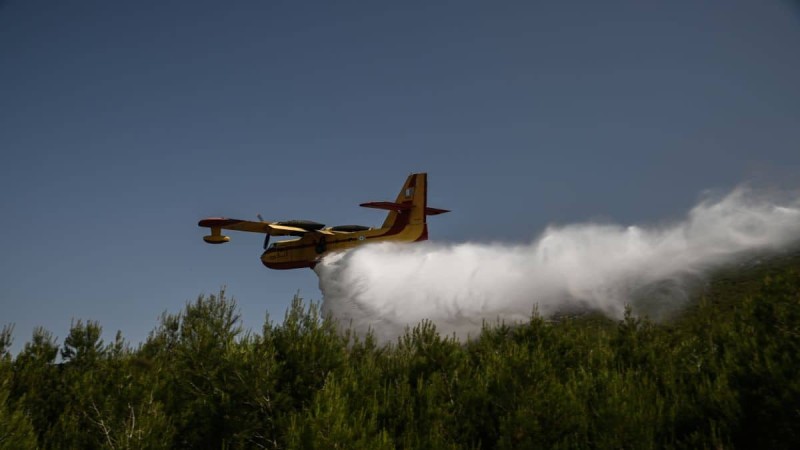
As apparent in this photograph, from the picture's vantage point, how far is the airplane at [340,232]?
38.3 m

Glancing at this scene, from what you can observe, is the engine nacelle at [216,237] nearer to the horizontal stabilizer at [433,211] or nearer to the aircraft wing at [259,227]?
the aircraft wing at [259,227]

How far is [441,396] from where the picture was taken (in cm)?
1995

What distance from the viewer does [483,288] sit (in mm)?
42594

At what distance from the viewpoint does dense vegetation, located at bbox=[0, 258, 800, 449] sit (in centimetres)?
1588

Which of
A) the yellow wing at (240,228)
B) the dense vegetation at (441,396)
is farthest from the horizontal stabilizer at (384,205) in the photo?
the dense vegetation at (441,396)

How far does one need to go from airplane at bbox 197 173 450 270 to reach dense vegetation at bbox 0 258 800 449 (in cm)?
1217

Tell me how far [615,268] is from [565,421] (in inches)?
2120

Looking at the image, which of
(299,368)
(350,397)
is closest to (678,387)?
(350,397)

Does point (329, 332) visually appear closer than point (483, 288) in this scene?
Yes

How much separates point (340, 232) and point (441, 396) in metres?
21.0

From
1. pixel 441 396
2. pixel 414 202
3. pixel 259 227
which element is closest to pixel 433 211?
Result: pixel 414 202

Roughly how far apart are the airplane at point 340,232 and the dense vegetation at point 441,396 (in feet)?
39.9

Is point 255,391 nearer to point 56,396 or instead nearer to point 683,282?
point 56,396

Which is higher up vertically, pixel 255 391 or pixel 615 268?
pixel 615 268
